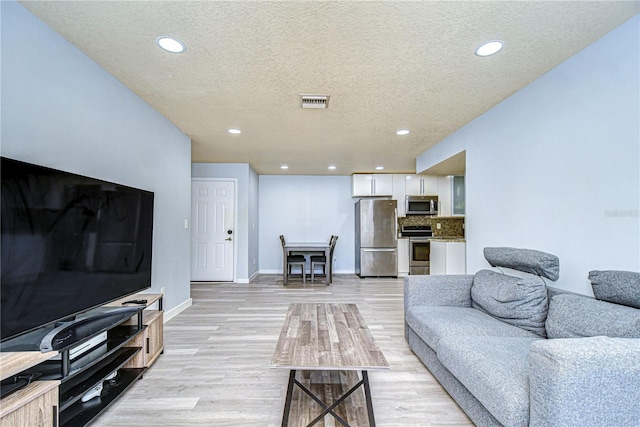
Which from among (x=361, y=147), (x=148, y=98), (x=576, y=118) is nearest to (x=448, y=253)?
(x=361, y=147)

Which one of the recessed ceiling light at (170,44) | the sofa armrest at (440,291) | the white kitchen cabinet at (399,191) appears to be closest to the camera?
the recessed ceiling light at (170,44)

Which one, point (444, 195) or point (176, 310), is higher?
point (444, 195)

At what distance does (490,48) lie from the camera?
6.58 feet

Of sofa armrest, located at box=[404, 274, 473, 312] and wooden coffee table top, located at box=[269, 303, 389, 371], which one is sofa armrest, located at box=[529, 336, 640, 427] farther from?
sofa armrest, located at box=[404, 274, 473, 312]

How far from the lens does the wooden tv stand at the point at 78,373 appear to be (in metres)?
1.26

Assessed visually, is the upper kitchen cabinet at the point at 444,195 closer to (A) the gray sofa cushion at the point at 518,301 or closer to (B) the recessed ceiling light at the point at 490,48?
(A) the gray sofa cushion at the point at 518,301

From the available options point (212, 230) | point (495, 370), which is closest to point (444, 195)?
point (212, 230)

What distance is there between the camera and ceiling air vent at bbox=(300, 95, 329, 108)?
275 centimetres

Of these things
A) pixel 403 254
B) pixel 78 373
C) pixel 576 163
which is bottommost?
pixel 78 373

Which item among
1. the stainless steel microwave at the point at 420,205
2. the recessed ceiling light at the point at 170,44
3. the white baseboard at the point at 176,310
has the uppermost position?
the recessed ceiling light at the point at 170,44

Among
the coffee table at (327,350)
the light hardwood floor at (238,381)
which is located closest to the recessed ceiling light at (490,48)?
the coffee table at (327,350)

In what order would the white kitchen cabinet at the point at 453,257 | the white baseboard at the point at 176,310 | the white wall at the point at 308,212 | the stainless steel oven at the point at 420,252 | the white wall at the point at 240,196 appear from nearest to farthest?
the white baseboard at the point at 176,310 < the white kitchen cabinet at the point at 453,257 < the white wall at the point at 240,196 < the stainless steel oven at the point at 420,252 < the white wall at the point at 308,212

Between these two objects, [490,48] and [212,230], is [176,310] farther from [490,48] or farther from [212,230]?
[490,48]

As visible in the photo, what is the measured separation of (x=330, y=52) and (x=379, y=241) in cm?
489
